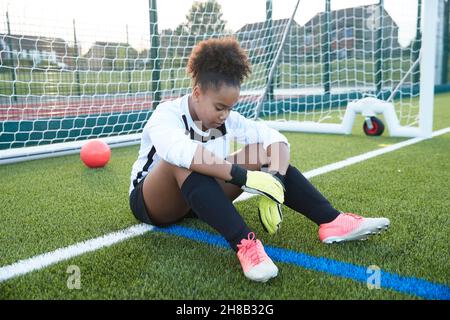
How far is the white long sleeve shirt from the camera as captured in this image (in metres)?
1.73

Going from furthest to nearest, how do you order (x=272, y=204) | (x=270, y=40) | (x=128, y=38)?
(x=270, y=40) → (x=128, y=38) → (x=272, y=204)

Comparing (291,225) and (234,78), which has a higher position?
(234,78)

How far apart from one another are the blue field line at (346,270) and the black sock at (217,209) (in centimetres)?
22

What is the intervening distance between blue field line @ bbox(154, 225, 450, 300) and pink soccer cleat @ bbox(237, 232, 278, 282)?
6.7 inches

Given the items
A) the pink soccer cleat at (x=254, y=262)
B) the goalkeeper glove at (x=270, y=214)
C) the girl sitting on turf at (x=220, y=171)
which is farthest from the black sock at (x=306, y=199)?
the pink soccer cleat at (x=254, y=262)

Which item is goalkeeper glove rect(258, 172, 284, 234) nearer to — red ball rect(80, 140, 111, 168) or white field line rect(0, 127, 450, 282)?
white field line rect(0, 127, 450, 282)

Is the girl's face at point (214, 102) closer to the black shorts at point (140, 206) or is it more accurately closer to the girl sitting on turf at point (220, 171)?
the girl sitting on turf at point (220, 171)

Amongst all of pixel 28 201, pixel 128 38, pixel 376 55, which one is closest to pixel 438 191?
pixel 28 201

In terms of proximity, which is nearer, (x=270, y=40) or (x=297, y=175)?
(x=297, y=175)

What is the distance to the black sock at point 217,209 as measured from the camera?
165 cm

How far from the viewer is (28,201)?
263cm

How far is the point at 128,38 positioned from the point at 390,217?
143 inches

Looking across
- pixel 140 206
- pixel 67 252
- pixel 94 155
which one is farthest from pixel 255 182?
pixel 94 155
